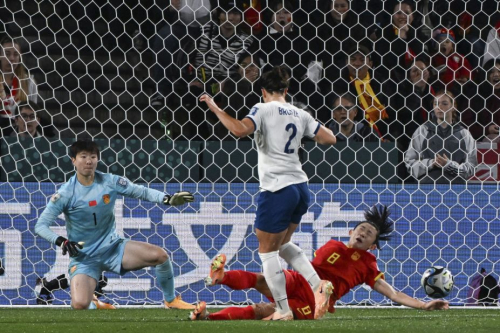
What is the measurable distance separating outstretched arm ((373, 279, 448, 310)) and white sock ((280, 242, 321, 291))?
2.79ft

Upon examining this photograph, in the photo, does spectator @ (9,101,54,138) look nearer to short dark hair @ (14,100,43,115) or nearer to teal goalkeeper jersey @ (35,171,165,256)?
short dark hair @ (14,100,43,115)

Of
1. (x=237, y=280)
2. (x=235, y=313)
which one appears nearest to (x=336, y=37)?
(x=237, y=280)

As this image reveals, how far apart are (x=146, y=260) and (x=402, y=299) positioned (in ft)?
6.00

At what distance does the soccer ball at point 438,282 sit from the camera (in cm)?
716

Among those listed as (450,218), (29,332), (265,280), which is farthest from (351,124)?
(29,332)

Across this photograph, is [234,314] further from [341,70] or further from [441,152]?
[341,70]

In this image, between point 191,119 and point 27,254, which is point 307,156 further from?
point 27,254

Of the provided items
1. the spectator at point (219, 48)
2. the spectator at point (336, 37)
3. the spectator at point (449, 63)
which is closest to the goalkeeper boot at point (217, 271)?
the spectator at point (219, 48)

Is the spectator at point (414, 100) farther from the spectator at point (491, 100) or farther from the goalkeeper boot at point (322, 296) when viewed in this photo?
the goalkeeper boot at point (322, 296)

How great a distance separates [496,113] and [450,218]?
1159mm

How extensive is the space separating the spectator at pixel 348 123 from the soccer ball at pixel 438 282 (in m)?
1.41

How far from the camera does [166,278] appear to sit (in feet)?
23.7

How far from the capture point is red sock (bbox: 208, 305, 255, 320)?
19.7 ft

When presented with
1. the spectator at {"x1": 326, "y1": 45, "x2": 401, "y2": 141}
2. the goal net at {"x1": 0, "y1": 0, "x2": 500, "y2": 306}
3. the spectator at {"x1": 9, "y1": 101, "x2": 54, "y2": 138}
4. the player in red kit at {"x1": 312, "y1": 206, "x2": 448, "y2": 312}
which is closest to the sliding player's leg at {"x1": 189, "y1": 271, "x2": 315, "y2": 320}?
the player in red kit at {"x1": 312, "y1": 206, "x2": 448, "y2": 312}
